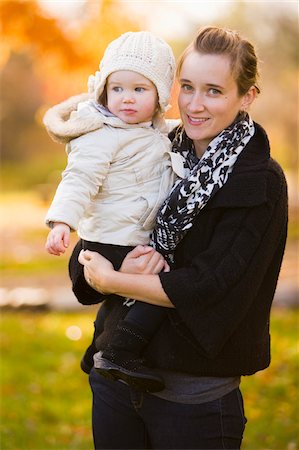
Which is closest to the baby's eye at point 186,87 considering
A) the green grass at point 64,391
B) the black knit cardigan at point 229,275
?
the black knit cardigan at point 229,275

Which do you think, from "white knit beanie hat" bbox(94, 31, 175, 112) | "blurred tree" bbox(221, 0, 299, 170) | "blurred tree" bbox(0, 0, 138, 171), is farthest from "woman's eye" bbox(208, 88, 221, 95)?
"blurred tree" bbox(221, 0, 299, 170)

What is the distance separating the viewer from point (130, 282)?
7.68ft

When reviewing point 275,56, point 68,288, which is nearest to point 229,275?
point 68,288

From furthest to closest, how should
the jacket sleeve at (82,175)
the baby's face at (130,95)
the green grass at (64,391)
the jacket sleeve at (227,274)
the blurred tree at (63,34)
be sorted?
1. the blurred tree at (63,34)
2. the green grass at (64,391)
3. the baby's face at (130,95)
4. the jacket sleeve at (82,175)
5. the jacket sleeve at (227,274)

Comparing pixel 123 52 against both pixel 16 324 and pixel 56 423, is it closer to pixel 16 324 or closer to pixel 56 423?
pixel 56 423

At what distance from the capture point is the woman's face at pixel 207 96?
2322mm

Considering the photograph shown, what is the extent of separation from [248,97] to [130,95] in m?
0.36

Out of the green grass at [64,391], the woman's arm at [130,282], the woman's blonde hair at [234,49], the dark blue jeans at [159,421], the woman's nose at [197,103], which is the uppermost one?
the woman's blonde hair at [234,49]

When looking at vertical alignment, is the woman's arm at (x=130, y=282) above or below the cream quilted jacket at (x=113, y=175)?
below

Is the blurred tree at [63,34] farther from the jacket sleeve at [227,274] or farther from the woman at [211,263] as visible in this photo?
the jacket sleeve at [227,274]

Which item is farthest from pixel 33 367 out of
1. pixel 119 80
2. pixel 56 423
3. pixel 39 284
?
pixel 119 80

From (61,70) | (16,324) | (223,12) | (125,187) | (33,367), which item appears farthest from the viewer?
(223,12)

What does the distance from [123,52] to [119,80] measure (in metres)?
0.09

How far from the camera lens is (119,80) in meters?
2.50
